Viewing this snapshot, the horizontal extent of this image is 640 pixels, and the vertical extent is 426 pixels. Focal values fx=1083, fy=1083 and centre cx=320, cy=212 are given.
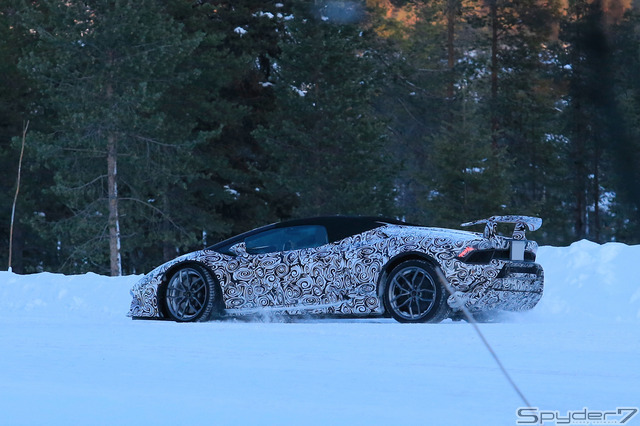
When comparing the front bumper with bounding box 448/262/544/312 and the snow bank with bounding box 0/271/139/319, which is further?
the snow bank with bounding box 0/271/139/319

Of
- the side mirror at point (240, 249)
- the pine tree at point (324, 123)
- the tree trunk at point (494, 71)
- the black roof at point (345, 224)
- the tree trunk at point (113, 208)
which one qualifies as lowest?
the side mirror at point (240, 249)

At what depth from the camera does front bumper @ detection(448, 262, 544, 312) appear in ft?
36.2

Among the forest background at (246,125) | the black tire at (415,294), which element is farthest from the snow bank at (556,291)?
the forest background at (246,125)

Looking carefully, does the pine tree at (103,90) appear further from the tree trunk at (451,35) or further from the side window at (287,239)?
the side window at (287,239)

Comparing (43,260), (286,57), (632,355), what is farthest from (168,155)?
(632,355)

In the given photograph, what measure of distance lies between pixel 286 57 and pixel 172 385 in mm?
36480

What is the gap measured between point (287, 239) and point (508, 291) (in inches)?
102

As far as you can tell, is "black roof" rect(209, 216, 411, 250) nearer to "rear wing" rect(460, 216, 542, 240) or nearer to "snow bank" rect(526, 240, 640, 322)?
"rear wing" rect(460, 216, 542, 240)

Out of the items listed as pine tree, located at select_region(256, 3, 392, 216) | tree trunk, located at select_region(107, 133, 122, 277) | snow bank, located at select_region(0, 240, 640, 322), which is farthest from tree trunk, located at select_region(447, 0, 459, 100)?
snow bank, located at select_region(0, 240, 640, 322)

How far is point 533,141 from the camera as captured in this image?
56.6m

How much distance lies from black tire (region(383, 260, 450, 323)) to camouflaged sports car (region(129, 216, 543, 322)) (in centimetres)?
1

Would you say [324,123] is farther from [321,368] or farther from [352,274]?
[321,368]

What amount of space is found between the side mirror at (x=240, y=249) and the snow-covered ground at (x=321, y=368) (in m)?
0.78

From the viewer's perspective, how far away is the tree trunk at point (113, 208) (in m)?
35.9
